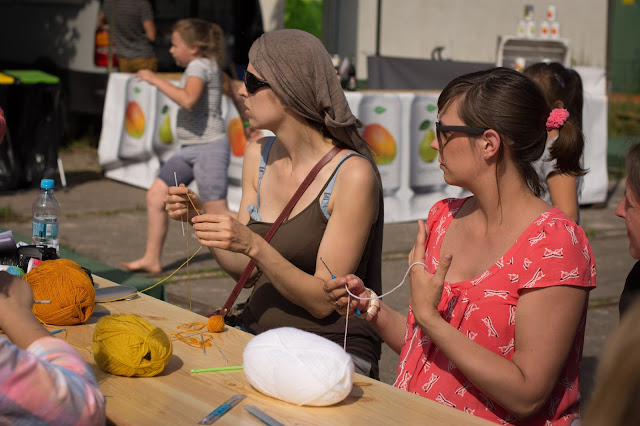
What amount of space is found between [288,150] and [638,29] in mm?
10228

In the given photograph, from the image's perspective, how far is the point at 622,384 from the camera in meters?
0.97

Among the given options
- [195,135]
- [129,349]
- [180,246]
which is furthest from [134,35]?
[129,349]

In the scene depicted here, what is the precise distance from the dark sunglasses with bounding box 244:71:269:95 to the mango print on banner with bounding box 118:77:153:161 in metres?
5.79

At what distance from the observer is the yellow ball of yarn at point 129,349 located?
2.05 metres

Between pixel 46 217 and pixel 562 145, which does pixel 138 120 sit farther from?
pixel 562 145

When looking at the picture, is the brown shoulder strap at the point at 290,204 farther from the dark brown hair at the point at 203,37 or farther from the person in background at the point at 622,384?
the dark brown hair at the point at 203,37

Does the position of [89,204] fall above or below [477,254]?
below

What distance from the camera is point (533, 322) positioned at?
212cm

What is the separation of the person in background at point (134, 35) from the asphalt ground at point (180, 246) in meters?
1.40

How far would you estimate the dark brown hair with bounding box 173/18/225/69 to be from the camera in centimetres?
598

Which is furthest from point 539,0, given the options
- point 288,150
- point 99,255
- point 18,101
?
point 288,150

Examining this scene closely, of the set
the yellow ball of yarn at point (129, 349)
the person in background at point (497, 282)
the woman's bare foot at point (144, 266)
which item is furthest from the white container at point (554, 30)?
the yellow ball of yarn at point (129, 349)

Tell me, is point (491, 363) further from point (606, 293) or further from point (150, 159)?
point (150, 159)

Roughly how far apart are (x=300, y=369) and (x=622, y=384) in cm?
101
